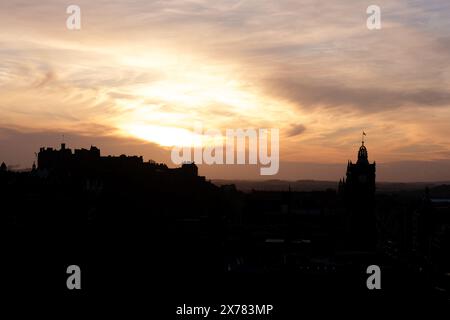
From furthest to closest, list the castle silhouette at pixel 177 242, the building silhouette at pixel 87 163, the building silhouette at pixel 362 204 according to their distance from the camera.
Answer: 1. the building silhouette at pixel 87 163
2. the building silhouette at pixel 362 204
3. the castle silhouette at pixel 177 242

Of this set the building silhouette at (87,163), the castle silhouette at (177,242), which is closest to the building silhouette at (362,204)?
the castle silhouette at (177,242)

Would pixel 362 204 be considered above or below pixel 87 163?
below

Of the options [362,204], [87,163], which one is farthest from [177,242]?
[87,163]

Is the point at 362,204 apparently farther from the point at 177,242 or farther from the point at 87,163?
the point at 87,163

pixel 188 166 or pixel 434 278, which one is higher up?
pixel 188 166

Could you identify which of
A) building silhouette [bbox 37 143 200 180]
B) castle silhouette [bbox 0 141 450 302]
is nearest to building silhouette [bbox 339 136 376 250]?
castle silhouette [bbox 0 141 450 302]

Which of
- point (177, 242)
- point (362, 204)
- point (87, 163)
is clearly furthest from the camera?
point (87, 163)

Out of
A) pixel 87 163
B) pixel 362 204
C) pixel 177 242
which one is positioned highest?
pixel 87 163

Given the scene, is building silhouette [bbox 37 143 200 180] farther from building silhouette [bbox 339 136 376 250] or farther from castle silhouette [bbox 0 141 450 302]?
building silhouette [bbox 339 136 376 250]

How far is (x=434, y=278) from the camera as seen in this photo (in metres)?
99.6

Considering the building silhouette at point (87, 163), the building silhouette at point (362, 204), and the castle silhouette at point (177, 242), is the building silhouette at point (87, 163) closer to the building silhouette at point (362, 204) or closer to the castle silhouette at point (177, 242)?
the castle silhouette at point (177, 242)
